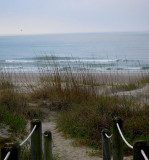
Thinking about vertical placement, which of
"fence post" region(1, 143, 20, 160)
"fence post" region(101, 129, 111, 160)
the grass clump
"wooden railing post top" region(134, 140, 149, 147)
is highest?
"wooden railing post top" region(134, 140, 149, 147)

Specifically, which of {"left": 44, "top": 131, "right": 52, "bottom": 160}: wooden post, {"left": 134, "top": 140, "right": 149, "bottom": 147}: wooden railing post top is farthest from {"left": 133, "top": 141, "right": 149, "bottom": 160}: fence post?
{"left": 44, "top": 131, "right": 52, "bottom": 160}: wooden post

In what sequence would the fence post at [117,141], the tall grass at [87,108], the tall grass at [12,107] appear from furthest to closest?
1. the tall grass at [12,107]
2. the tall grass at [87,108]
3. the fence post at [117,141]

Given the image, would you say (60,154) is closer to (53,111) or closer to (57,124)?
(57,124)

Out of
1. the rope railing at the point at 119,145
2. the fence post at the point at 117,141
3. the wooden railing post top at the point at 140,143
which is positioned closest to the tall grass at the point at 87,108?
the rope railing at the point at 119,145

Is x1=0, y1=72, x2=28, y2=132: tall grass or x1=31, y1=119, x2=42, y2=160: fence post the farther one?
x1=0, y1=72, x2=28, y2=132: tall grass

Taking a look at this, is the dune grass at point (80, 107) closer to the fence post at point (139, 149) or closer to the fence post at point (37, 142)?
the fence post at point (37, 142)

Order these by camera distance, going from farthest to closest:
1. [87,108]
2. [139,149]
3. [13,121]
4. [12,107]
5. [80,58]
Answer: [80,58]
[12,107]
[87,108]
[13,121]
[139,149]

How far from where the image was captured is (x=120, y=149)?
3.24 meters

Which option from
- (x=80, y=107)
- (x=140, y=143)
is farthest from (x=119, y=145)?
(x=80, y=107)

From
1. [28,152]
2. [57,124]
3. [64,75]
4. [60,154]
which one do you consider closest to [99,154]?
[60,154]

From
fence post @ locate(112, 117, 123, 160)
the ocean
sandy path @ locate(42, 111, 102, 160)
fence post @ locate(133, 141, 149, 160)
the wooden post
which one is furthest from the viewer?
the ocean

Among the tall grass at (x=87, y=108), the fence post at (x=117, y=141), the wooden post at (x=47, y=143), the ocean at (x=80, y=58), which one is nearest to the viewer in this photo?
the fence post at (x=117, y=141)

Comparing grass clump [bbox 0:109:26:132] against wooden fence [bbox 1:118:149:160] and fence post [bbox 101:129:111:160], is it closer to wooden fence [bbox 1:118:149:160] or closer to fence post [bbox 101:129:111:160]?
wooden fence [bbox 1:118:149:160]

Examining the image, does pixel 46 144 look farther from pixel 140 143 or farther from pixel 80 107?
pixel 80 107
